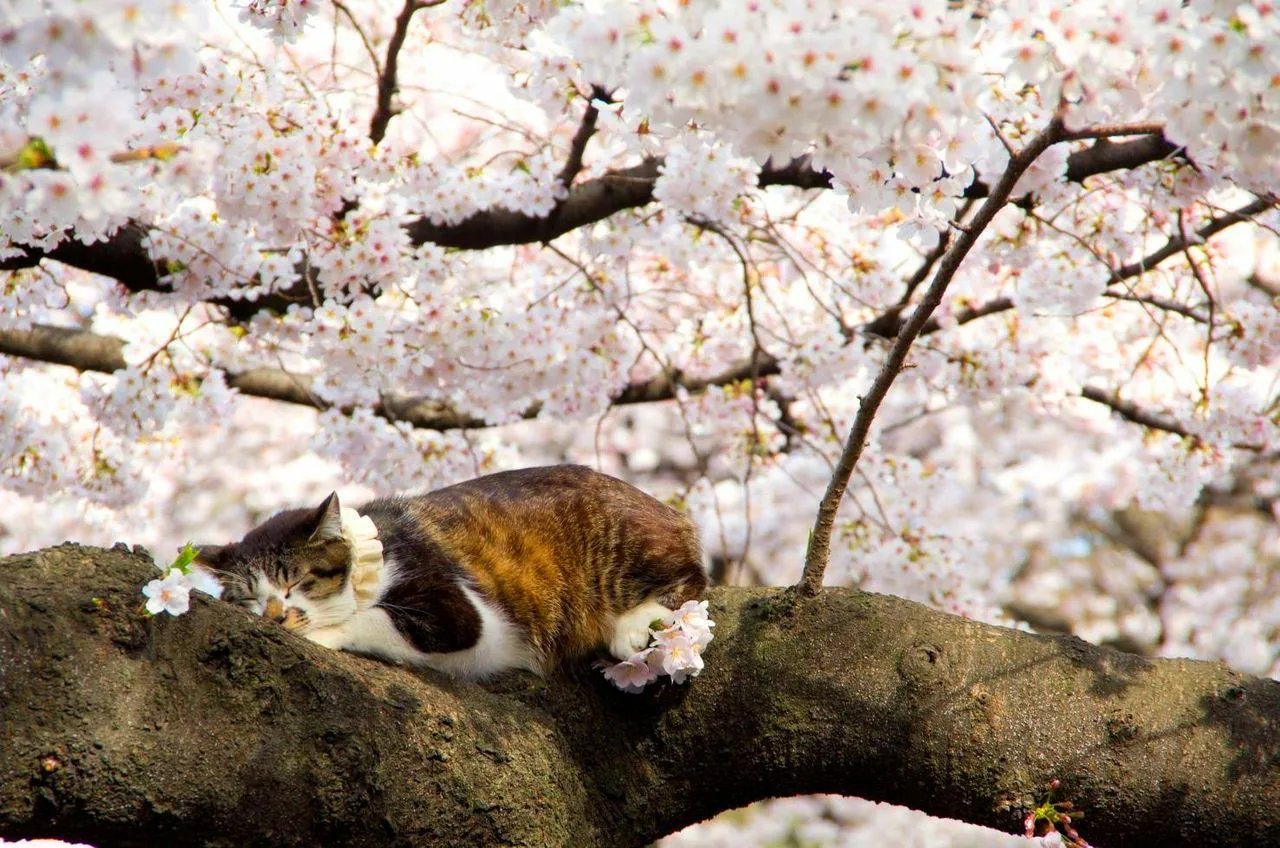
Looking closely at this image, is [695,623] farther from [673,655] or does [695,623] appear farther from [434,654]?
[434,654]

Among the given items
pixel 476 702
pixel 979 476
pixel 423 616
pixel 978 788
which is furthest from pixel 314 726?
pixel 979 476

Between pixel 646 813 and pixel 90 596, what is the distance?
128 cm

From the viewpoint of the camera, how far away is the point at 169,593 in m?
2.08

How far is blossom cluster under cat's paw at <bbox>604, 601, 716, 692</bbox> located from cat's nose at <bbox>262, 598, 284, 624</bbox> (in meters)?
0.81

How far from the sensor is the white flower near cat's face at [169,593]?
2.08 metres

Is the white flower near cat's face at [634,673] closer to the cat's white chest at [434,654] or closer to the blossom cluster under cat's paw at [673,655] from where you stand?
the blossom cluster under cat's paw at [673,655]

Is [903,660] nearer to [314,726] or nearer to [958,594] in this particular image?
[314,726]

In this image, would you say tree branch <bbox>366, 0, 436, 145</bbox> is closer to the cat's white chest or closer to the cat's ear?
the cat's ear

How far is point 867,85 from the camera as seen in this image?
1.69 metres

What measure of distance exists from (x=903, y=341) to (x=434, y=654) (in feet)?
4.41

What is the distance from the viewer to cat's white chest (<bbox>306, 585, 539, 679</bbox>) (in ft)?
9.48

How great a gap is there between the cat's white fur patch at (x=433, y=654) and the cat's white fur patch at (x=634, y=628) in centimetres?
21

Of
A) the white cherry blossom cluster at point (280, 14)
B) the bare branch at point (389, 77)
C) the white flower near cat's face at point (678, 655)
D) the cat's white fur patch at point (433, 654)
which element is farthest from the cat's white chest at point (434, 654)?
the bare branch at point (389, 77)

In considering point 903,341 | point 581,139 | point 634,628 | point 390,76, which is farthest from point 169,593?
point 390,76
